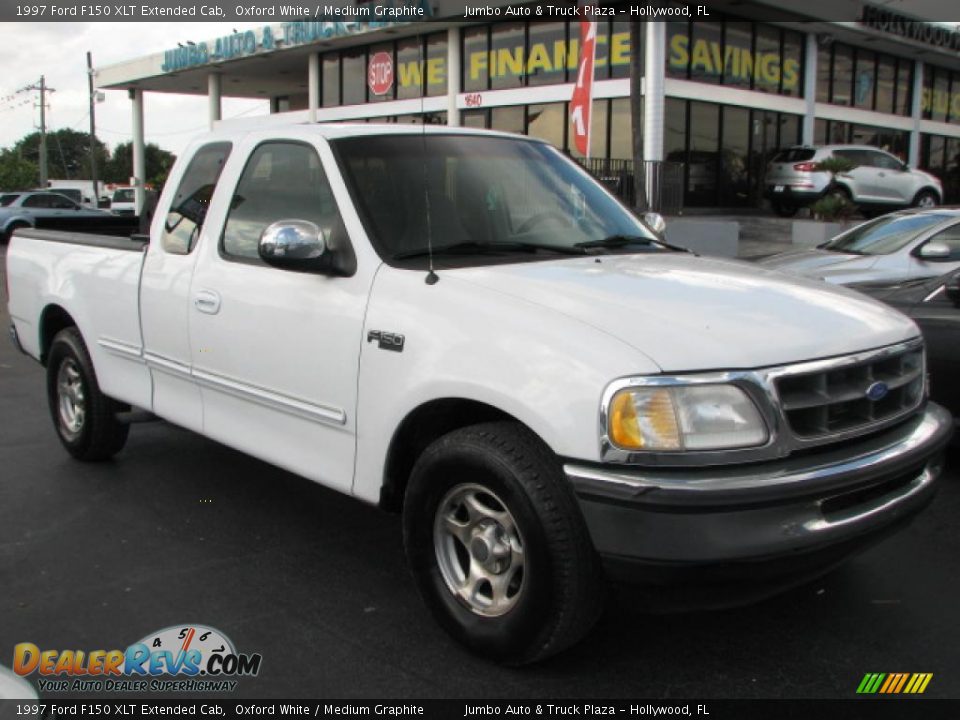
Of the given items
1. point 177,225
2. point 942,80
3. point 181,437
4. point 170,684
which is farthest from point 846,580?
point 942,80

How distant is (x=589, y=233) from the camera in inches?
165

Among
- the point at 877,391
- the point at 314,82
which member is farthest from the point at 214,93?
→ the point at 877,391

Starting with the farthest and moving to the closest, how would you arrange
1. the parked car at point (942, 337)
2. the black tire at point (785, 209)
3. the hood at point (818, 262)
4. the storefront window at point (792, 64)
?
the storefront window at point (792, 64), the black tire at point (785, 209), the hood at point (818, 262), the parked car at point (942, 337)

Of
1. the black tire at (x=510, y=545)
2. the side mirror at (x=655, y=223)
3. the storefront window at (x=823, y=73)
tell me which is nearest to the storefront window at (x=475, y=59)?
the storefront window at (x=823, y=73)

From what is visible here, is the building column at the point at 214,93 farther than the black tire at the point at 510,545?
Yes

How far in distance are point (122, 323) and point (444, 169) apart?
6.87ft

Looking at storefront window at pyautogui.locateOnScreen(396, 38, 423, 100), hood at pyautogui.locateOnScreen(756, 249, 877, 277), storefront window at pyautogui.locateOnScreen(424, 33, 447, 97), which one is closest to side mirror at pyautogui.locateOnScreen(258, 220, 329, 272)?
hood at pyautogui.locateOnScreen(756, 249, 877, 277)

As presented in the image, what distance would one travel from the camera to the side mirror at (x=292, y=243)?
355cm

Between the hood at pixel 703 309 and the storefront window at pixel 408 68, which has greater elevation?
the storefront window at pixel 408 68

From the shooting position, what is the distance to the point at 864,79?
2920 centimetres

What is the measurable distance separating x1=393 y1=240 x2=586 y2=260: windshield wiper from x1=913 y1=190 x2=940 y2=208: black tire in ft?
71.3

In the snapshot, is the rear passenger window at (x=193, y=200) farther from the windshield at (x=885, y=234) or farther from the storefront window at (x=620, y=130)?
the storefront window at (x=620, y=130)

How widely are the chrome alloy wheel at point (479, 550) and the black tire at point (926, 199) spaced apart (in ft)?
74.3

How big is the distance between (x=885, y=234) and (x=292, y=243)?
8674 mm
